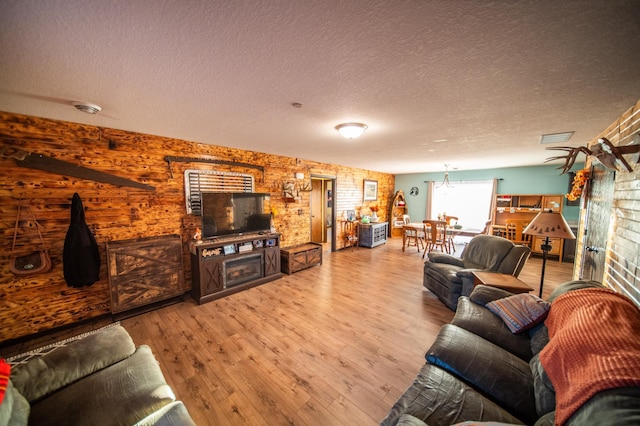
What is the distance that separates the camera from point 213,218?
3.56m

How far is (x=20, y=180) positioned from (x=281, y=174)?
3.50 meters

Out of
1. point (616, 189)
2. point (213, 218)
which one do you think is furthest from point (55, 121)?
point (616, 189)

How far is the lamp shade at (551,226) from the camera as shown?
2.35 m

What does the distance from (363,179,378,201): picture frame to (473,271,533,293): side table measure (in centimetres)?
474

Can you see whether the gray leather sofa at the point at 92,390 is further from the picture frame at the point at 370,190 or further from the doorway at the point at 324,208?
the picture frame at the point at 370,190

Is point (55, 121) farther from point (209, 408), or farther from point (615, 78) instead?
point (615, 78)

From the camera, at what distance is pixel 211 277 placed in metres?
3.38

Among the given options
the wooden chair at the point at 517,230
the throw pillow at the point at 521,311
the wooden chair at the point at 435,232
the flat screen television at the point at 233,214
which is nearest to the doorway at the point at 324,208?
the flat screen television at the point at 233,214

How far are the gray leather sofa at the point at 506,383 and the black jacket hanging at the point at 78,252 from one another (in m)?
3.49

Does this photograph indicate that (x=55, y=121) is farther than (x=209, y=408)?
Yes

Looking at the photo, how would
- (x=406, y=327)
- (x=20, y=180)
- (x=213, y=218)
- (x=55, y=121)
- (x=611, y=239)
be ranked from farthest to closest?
(x=213, y=218) → (x=406, y=327) → (x=55, y=121) → (x=20, y=180) → (x=611, y=239)

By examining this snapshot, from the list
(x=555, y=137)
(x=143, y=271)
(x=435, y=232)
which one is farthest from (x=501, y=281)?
(x=143, y=271)

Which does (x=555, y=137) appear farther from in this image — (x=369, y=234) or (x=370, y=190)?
(x=370, y=190)

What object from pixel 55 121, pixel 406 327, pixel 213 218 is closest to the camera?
pixel 55 121
